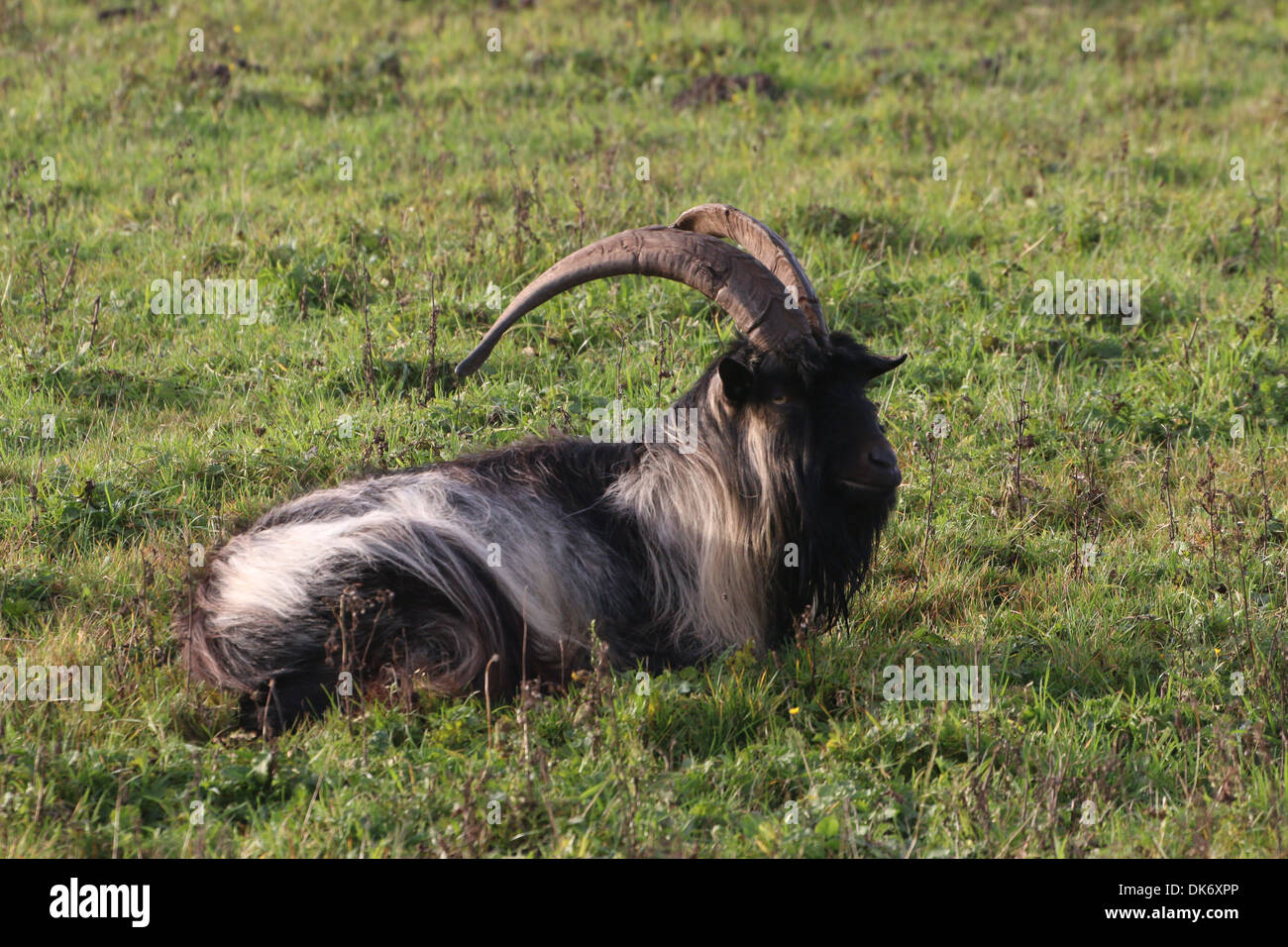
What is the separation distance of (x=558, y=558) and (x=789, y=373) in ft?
3.97

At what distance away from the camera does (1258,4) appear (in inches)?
621

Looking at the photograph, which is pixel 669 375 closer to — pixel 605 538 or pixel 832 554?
pixel 605 538

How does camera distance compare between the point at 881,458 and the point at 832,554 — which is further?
the point at 832,554

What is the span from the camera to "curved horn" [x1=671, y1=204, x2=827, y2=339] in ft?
18.4

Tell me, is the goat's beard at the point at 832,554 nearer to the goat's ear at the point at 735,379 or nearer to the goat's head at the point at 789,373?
the goat's head at the point at 789,373

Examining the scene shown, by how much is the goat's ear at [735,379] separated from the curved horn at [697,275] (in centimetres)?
13

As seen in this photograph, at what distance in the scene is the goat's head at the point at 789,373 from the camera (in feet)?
17.7

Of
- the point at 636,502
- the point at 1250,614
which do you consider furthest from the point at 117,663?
the point at 1250,614

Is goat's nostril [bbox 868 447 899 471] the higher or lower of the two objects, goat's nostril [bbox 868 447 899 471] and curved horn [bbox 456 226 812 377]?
the lower

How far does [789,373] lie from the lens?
545 cm

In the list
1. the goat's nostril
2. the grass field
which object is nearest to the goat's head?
the goat's nostril

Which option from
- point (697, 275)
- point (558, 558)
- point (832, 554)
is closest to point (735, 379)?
point (697, 275)

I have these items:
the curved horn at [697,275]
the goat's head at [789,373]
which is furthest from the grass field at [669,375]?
the curved horn at [697,275]

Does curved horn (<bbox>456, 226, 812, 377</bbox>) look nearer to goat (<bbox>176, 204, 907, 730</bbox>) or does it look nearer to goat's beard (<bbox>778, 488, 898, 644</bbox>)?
goat (<bbox>176, 204, 907, 730</bbox>)
